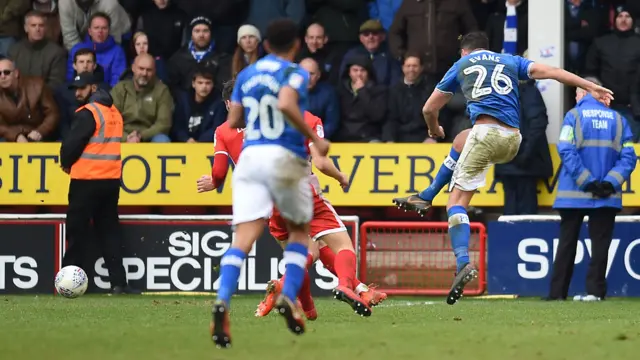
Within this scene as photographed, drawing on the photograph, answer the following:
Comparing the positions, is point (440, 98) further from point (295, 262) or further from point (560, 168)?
point (560, 168)

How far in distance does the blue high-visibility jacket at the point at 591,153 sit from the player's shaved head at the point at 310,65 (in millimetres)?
3474

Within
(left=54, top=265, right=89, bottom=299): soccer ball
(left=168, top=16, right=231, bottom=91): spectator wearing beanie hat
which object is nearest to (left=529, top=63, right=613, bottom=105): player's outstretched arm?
(left=54, top=265, right=89, bottom=299): soccer ball

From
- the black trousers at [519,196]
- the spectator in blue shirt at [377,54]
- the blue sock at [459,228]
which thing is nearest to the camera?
the blue sock at [459,228]

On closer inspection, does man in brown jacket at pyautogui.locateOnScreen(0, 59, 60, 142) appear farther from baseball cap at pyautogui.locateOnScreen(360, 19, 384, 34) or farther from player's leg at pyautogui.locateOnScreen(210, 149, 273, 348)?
player's leg at pyautogui.locateOnScreen(210, 149, 273, 348)

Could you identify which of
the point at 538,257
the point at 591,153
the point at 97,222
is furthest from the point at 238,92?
the point at 538,257

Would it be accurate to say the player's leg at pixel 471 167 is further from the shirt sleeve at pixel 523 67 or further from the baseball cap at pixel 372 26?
the baseball cap at pixel 372 26

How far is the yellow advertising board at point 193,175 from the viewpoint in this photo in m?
16.5

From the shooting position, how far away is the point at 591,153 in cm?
1502

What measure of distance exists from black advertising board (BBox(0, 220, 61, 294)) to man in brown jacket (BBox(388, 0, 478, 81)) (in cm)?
488

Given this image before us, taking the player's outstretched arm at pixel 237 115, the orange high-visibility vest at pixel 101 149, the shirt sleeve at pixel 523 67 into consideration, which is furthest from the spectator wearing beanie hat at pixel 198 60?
the player's outstretched arm at pixel 237 115

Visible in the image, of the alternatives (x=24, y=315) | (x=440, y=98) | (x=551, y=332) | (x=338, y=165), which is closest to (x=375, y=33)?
(x=338, y=165)

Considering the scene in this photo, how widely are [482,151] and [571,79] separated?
1.21m

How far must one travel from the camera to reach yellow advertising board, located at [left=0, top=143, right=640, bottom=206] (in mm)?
16500

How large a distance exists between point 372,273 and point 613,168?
10.1 feet
